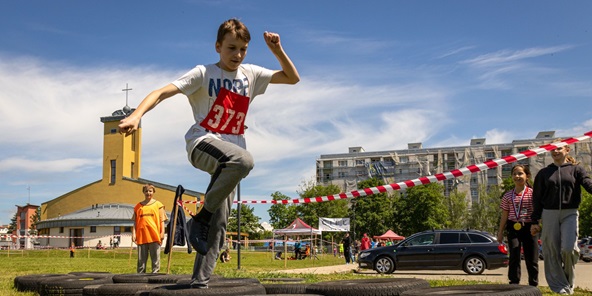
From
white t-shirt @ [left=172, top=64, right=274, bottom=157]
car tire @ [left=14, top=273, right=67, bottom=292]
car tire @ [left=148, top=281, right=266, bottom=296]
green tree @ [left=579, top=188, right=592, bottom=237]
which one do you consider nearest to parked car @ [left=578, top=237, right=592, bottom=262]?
car tire @ [left=14, top=273, right=67, bottom=292]

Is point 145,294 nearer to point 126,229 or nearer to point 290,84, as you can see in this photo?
point 290,84

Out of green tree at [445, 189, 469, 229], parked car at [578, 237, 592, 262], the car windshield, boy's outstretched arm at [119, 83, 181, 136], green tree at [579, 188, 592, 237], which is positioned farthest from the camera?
green tree at [445, 189, 469, 229]

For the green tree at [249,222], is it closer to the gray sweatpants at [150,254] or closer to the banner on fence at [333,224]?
the banner on fence at [333,224]

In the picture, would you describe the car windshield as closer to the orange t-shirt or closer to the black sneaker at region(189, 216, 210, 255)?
the orange t-shirt

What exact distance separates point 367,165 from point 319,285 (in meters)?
147

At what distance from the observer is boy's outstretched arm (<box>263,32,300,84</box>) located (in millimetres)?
4945

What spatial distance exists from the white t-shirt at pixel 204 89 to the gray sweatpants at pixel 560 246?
4400 millimetres

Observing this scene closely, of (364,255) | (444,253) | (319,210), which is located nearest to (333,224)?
(364,255)

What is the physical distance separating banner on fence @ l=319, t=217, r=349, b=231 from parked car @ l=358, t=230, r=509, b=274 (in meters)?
12.5

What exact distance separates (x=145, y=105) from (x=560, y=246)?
5420 millimetres

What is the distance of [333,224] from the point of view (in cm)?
3369

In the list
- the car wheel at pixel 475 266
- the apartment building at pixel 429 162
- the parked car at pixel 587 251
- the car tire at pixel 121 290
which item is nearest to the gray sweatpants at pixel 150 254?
the car tire at pixel 121 290

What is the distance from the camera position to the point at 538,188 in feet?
24.8

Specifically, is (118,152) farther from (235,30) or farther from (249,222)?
(235,30)
